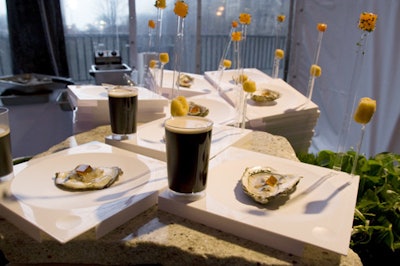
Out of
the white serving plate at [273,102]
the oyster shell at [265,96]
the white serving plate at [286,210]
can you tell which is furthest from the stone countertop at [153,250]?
the oyster shell at [265,96]

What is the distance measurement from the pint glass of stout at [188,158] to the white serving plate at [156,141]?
20 cm

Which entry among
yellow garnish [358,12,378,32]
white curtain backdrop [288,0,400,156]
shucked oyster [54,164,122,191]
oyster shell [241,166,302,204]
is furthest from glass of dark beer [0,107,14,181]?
white curtain backdrop [288,0,400,156]

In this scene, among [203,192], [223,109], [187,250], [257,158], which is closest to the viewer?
[187,250]

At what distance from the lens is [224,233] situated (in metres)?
0.65

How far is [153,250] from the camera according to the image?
0.62 m

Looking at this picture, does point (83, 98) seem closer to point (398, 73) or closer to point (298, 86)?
point (398, 73)

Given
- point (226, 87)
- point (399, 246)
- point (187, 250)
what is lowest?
point (399, 246)

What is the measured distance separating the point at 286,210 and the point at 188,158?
222 millimetres

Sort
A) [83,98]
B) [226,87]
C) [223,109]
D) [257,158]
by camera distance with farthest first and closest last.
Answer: [226,87]
[223,109]
[83,98]
[257,158]

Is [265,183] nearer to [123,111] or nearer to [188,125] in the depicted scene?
[188,125]

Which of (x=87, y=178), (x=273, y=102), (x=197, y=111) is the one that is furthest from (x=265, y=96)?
(x=87, y=178)

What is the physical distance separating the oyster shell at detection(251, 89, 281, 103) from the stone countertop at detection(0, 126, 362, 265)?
1002 mm

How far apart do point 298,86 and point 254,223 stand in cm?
279

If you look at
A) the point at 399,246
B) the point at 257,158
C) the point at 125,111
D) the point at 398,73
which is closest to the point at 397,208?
the point at 399,246
